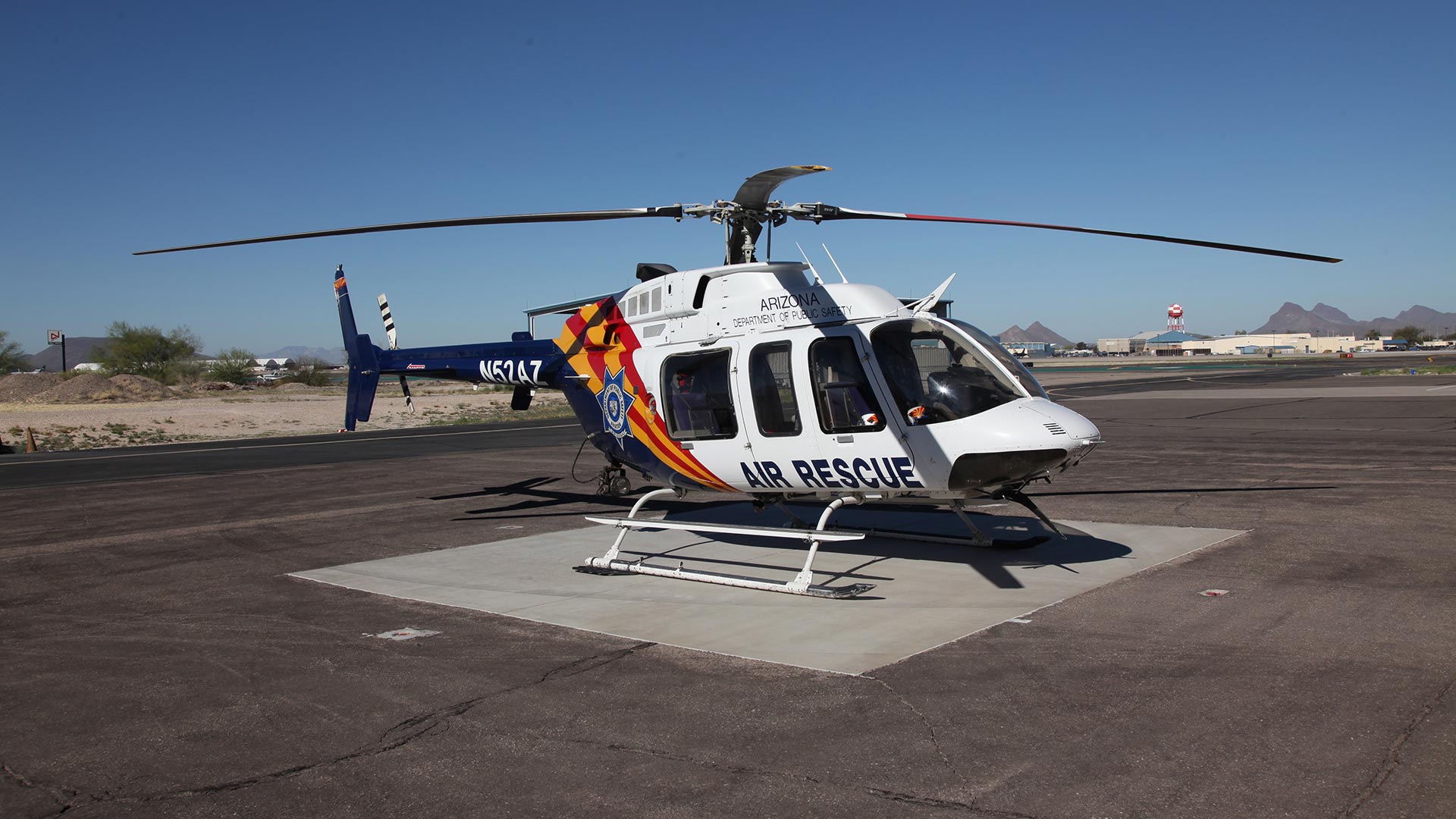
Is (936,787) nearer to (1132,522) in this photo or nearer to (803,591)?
(803,591)

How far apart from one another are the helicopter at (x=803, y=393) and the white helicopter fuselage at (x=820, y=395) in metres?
0.02

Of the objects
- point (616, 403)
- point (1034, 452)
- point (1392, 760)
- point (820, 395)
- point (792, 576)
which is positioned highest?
point (820, 395)

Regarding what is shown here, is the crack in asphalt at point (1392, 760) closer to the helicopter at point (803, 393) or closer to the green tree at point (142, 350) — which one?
the helicopter at point (803, 393)

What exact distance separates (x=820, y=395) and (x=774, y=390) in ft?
1.79

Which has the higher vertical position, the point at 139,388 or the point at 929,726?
the point at 139,388

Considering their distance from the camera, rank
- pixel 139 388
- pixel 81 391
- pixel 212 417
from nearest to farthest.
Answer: pixel 212 417
pixel 81 391
pixel 139 388

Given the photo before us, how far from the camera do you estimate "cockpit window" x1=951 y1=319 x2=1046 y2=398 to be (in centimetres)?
860

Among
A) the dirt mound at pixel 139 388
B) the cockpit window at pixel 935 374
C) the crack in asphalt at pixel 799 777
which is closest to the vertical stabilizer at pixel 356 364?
the cockpit window at pixel 935 374

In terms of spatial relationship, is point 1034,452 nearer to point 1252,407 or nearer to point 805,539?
point 805,539

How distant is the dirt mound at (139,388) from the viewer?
64.1 meters

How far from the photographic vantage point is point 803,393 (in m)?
9.06

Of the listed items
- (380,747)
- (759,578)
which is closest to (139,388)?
(759,578)

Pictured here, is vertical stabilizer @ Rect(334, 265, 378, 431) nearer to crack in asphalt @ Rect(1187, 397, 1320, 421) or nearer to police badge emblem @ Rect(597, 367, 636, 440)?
police badge emblem @ Rect(597, 367, 636, 440)

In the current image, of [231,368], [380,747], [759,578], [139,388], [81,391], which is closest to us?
[380,747]
